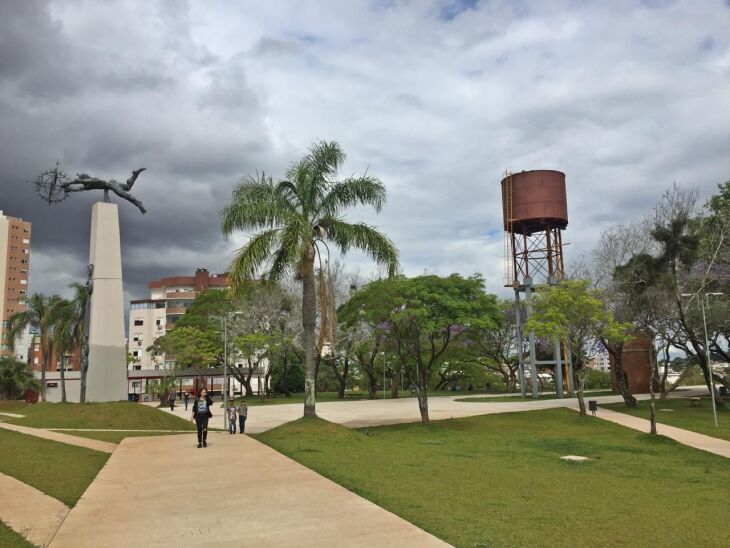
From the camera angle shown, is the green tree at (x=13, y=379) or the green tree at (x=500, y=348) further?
the green tree at (x=500, y=348)

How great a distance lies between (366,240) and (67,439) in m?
11.8

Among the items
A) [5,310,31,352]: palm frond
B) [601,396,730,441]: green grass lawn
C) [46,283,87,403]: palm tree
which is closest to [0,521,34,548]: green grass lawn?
[601,396,730,441]: green grass lawn

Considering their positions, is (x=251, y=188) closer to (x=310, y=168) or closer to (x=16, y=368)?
(x=310, y=168)

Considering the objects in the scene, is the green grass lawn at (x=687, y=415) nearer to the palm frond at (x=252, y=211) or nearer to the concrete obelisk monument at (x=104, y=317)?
the palm frond at (x=252, y=211)

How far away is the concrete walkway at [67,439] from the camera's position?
57.1ft

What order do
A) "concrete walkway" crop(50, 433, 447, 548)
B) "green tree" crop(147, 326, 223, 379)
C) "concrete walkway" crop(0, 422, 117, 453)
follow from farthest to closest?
"green tree" crop(147, 326, 223, 379)
"concrete walkway" crop(0, 422, 117, 453)
"concrete walkway" crop(50, 433, 447, 548)

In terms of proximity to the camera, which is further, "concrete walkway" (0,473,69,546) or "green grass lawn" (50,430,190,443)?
"green grass lawn" (50,430,190,443)

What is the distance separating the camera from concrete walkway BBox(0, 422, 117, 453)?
17.4 meters

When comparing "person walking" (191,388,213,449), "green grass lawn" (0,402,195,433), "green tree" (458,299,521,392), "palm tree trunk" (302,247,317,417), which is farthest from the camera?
"green tree" (458,299,521,392)

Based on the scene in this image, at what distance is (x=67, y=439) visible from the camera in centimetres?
1886

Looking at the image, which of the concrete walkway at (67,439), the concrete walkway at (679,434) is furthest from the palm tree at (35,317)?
the concrete walkway at (679,434)

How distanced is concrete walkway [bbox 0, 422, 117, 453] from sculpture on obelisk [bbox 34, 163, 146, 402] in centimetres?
387

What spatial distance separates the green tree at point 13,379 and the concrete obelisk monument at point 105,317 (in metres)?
25.4

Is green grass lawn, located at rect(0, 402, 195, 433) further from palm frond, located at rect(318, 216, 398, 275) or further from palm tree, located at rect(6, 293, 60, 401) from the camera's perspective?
palm tree, located at rect(6, 293, 60, 401)
